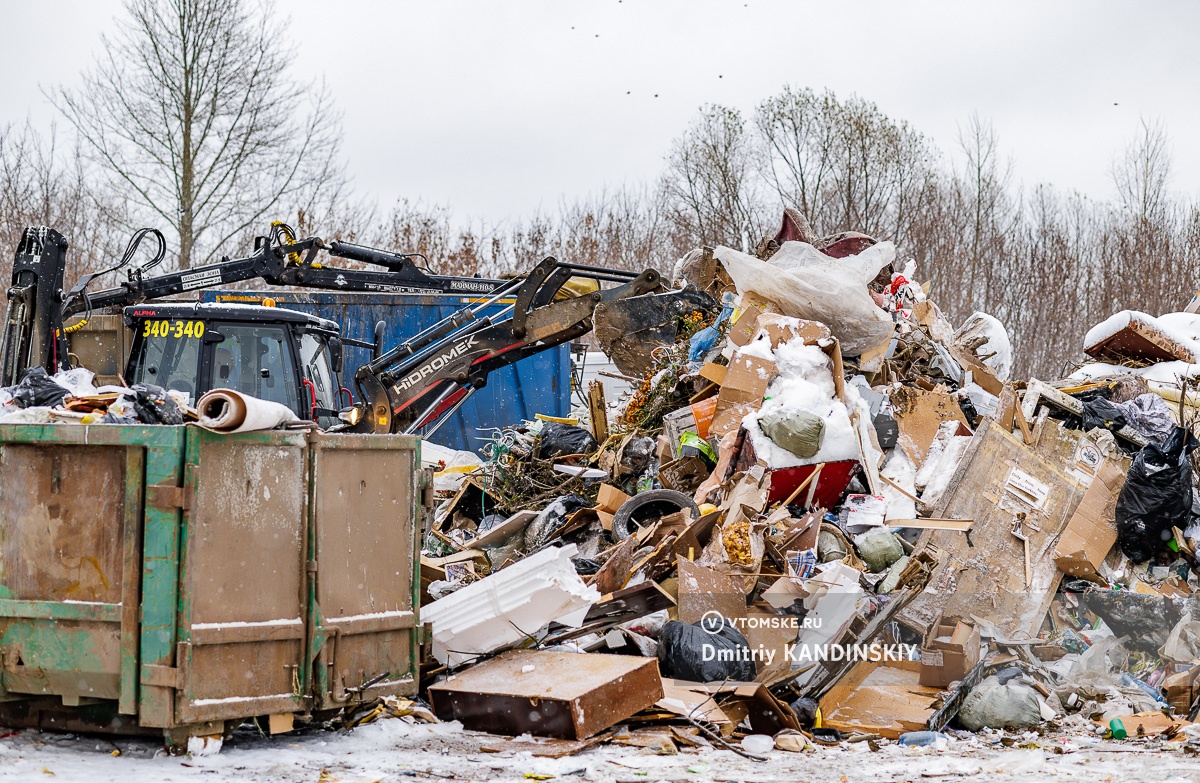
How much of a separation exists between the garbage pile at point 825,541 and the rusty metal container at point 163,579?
92cm

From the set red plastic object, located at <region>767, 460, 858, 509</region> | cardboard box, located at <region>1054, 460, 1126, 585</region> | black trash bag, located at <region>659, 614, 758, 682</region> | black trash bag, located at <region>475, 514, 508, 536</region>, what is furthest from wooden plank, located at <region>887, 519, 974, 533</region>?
black trash bag, located at <region>475, 514, 508, 536</region>

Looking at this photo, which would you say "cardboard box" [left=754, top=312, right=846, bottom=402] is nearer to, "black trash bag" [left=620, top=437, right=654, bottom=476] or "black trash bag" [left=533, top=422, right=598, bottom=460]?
"black trash bag" [left=620, top=437, right=654, bottom=476]

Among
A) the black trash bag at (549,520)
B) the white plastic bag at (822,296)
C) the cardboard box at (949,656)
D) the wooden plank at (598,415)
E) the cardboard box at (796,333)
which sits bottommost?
the cardboard box at (949,656)

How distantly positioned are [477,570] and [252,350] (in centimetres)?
196

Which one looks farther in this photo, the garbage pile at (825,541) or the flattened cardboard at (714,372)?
the flattened cardboard at (714,372)

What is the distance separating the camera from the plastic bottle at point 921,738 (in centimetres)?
505

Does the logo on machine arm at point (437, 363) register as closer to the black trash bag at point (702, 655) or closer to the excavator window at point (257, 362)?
the excavator window at point (257, 362)

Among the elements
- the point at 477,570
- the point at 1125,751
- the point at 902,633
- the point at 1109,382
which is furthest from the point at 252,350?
the point at 1109,382

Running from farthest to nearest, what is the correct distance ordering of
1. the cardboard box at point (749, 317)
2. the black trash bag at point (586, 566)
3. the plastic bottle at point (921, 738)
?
the cardboard box at point (749, 317)
the black trash bag at point (586, 566)
the plastic bottle at point (921, 738)

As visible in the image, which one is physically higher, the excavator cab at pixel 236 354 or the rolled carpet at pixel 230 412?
the excavator cab at pixel 236 354

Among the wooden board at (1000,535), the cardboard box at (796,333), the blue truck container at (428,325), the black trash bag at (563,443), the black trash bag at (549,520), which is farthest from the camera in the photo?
the blue truck container at (428,325)

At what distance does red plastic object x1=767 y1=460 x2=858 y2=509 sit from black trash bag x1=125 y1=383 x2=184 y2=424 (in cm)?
402

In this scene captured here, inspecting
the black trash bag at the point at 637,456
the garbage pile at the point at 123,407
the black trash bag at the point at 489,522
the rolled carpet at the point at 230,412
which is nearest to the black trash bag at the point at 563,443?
the black trash bag at the point at 489,522

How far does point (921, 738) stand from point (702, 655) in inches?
42.1
